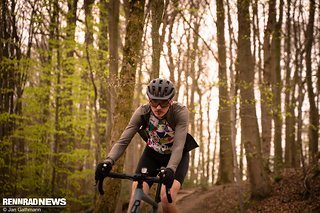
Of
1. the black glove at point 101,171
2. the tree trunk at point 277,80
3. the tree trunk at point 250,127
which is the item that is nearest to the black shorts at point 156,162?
the black glove at point 101,171

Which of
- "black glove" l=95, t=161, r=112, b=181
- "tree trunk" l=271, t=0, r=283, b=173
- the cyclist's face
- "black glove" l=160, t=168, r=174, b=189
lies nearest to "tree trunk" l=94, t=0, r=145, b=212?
the cyclist's face

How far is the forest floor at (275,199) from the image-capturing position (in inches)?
411

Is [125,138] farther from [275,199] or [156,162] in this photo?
[275,199]

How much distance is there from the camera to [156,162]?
5109 millimetres

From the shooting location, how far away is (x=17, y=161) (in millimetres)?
12609

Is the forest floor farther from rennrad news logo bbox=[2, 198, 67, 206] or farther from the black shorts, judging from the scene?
the black shorts

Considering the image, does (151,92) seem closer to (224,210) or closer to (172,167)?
(172,167)

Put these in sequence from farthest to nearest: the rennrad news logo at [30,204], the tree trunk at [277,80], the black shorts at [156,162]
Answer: the tree trunk at [277,80], the rennrad news logo at [30,204], the black shorts at [156,162]

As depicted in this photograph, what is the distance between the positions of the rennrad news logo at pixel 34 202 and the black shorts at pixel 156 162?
8.31 m

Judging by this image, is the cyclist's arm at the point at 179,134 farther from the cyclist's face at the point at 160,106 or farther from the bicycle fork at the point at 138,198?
the bicycle fork at the point at 138,198

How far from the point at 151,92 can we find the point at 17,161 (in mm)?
9968

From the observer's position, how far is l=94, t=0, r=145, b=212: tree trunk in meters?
8.18

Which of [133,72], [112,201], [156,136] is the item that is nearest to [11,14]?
[133,72]

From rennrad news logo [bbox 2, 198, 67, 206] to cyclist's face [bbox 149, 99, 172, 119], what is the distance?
892 centimetres
